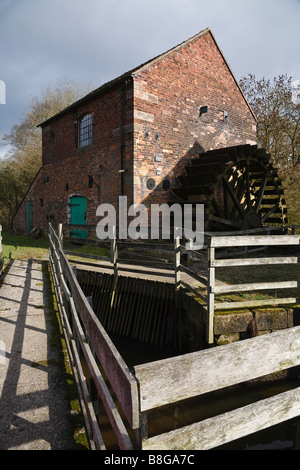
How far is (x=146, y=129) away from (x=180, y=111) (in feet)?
6.29

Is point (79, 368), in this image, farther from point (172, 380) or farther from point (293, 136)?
point (293, 136)

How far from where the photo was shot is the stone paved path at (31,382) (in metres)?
2.11

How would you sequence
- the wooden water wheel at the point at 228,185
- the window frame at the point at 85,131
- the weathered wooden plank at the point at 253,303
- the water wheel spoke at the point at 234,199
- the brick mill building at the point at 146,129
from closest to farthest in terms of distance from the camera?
the weathered wooden plank at the point at 253,303 → the wooden water wheel at the point at 228,185 → the brick mill building at the point at 146,129 → the water wheel spoke at the point at 234,199 → the window frame at the point at 85,131

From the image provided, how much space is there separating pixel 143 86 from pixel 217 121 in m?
3.97

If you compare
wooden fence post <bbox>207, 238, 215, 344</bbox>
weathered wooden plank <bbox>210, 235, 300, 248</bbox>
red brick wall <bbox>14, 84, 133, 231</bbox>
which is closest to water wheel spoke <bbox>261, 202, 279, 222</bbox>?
red brick wall <bbox>14, 84, 133, 231</bbox>

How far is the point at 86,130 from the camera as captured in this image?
472 inches

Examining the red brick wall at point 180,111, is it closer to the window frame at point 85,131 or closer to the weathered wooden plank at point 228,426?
the window frame at point 85,131

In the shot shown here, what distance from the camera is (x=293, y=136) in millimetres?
18000

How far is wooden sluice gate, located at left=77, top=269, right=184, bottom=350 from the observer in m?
5.48

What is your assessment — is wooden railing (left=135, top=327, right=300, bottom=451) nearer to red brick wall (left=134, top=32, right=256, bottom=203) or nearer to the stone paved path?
the stone paved path

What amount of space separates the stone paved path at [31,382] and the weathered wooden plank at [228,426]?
1031 mm

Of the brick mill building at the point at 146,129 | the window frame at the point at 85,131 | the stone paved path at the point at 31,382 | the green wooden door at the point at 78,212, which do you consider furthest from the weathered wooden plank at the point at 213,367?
the window frame at the point at 85,131

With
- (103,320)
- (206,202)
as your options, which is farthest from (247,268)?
(103,320)
